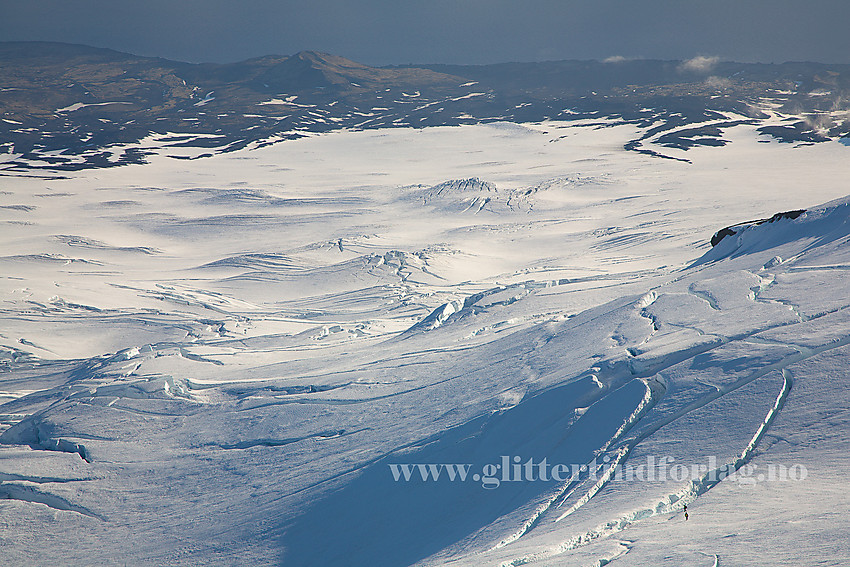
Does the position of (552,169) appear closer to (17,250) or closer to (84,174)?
(17,250)

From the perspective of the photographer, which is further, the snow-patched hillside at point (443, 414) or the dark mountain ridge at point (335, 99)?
the dark mountain ridge at point (335, 99)

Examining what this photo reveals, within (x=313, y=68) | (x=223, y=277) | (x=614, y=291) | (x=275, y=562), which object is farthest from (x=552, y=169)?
(x=313, y=68)

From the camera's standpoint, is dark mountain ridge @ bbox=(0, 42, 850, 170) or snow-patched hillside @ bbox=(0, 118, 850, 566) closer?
snow-patched hillside @ bbox=(0, 118, 850, 566)

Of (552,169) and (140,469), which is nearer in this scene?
(140,469)

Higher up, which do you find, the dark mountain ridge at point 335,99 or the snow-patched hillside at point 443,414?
the dark mountain ridge at point 335,99

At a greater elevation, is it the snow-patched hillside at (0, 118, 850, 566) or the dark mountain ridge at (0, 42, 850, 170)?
the dark mountain ridge at (0, 42, 850, 170)

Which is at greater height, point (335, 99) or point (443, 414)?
point (335, 99)

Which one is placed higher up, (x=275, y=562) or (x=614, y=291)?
(x=614, y=291)

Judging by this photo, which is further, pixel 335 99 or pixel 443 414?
pixel 335 99
